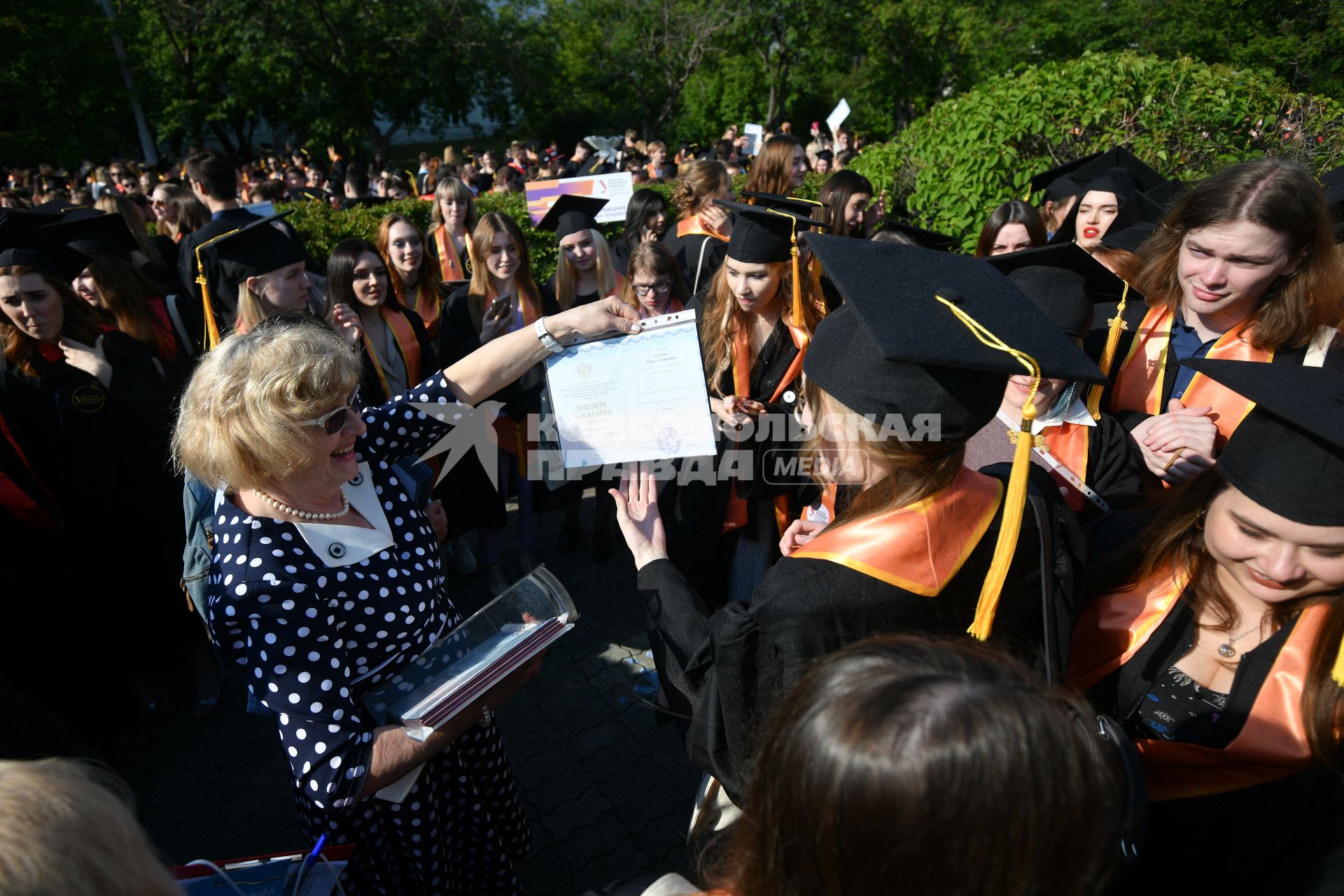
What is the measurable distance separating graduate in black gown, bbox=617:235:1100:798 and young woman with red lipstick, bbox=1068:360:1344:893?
0.27 meters

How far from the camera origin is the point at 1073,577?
1.90 m

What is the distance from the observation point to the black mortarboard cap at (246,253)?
379 centimetres

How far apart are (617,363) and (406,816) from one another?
158 cm

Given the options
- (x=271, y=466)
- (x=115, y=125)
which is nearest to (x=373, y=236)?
(x=271, y=466)

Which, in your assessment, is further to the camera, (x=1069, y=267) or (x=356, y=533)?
(x=1069, y=267)

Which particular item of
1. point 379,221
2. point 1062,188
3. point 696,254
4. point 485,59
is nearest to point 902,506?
point 696,254

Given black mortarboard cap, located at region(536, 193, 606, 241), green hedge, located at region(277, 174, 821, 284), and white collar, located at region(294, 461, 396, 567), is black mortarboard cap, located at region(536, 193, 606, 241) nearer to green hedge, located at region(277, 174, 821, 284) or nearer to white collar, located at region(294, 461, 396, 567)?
green hedge, located at region(277, 174, 821, 284)

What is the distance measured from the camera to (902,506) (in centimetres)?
166

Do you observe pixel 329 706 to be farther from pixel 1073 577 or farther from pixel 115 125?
pixel 115 125

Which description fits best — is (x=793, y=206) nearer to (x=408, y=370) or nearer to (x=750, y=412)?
(x=750, y=412)

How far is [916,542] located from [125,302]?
454 centimetres

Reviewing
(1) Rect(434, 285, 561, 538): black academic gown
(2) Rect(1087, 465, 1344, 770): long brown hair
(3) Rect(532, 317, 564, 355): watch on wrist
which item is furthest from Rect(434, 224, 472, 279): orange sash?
(2) Rect(1087, 465, 1344, 770): long brown hair

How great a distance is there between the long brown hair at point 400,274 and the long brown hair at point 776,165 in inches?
114

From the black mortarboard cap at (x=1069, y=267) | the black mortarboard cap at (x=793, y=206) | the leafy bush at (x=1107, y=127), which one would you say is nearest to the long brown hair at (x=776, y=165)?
the leafy bush at (x=1107, y=127)
